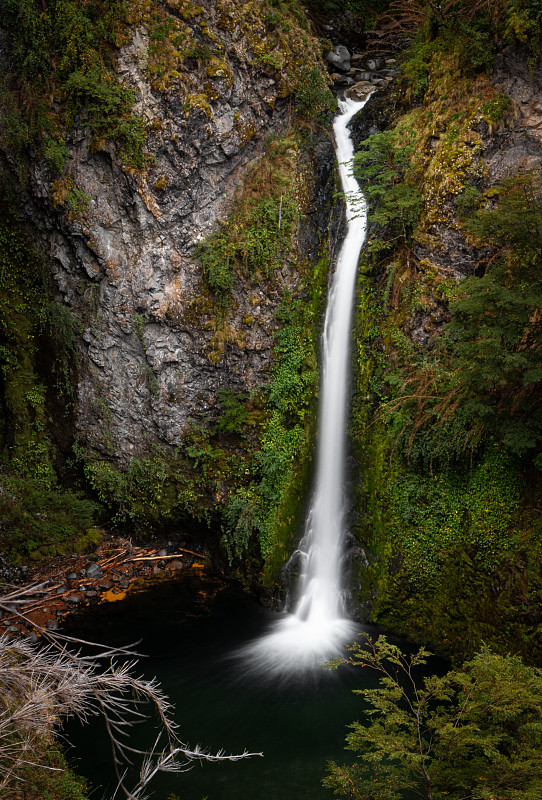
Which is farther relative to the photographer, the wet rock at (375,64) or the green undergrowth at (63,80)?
the wet rock at (375,64)

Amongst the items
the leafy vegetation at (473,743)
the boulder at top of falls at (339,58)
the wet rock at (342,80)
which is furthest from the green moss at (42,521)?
the boulder at top of falls at (339,58)

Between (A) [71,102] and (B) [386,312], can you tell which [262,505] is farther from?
(A) [71,102]

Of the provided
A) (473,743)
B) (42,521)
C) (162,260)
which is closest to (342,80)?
(162,260)

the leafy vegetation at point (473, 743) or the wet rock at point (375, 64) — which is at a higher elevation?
the wet rock at point (375, 64)

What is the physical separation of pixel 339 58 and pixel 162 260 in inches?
333

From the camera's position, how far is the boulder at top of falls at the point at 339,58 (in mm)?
12961

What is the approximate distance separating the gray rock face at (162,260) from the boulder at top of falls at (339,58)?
4.25 meters

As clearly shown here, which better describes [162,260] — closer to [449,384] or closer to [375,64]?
[449,384]

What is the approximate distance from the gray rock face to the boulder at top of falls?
425 centimetres

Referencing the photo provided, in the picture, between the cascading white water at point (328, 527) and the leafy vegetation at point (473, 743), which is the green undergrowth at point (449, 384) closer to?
the cascading white water at point (328, 527)

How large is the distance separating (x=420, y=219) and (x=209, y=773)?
344 inches

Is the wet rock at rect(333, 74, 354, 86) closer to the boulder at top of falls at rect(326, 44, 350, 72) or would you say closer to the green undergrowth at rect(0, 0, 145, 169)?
the boulder at top of falls at rect(326, 44, 350, 72)

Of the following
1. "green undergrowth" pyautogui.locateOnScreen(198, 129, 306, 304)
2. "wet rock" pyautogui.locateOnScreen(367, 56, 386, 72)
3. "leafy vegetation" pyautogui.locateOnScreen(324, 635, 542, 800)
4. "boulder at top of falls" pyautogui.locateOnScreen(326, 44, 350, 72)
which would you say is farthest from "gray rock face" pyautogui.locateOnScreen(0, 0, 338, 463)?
"leafy vegetation" pyautogui.locateOnScreen(324, 635, 542, 800)

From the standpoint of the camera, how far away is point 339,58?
13.0 meters
